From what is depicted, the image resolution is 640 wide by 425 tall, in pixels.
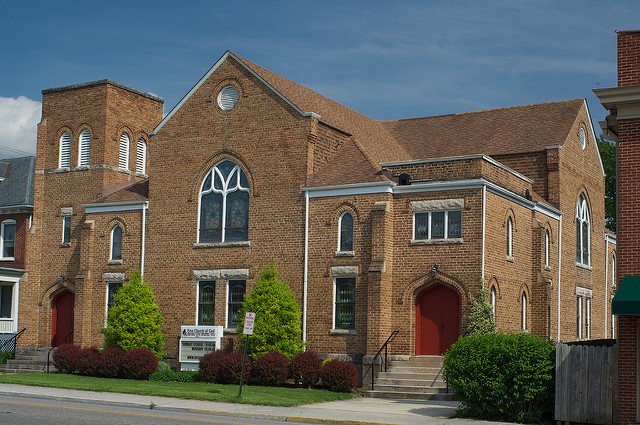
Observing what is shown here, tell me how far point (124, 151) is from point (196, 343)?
460 inches

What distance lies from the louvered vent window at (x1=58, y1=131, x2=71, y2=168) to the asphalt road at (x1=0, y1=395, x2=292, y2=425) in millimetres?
19104

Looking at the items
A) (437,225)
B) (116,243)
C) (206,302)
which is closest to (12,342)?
(116,243)

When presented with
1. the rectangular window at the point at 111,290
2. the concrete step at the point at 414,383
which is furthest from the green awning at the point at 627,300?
the rectangular window at the point at 111,290

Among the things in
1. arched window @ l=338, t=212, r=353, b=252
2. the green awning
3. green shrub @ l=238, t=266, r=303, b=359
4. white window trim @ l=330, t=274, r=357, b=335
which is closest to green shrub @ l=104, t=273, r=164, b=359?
green shrub @ l=238, t=266, r=303, b=359

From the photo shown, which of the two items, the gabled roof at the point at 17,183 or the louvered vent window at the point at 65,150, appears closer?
the louvered vent window at the point at 65,150

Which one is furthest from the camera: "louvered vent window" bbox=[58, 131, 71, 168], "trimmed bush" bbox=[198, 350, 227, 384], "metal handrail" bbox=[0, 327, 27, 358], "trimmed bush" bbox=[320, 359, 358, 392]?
"louvered vent window" bbox=[58, 131, 71, 168]

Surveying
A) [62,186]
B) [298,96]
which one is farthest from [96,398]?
[62,186]

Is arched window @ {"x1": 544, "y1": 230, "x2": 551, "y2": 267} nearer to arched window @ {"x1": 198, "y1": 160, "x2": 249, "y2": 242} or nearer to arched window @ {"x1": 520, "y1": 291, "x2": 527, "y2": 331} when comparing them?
arched window @ {"x1": 520, "y1": 291, "x2": 527, "y2": 331}

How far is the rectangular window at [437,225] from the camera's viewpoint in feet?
101

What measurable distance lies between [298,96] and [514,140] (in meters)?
9.28

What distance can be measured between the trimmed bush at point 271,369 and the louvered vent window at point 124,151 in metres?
14.9

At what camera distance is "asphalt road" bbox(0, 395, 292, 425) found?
19297 millimetres

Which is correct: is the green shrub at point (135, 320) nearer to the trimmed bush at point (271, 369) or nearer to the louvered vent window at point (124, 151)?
the trimmed bush at point (271, 369)

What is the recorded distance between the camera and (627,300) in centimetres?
2000
